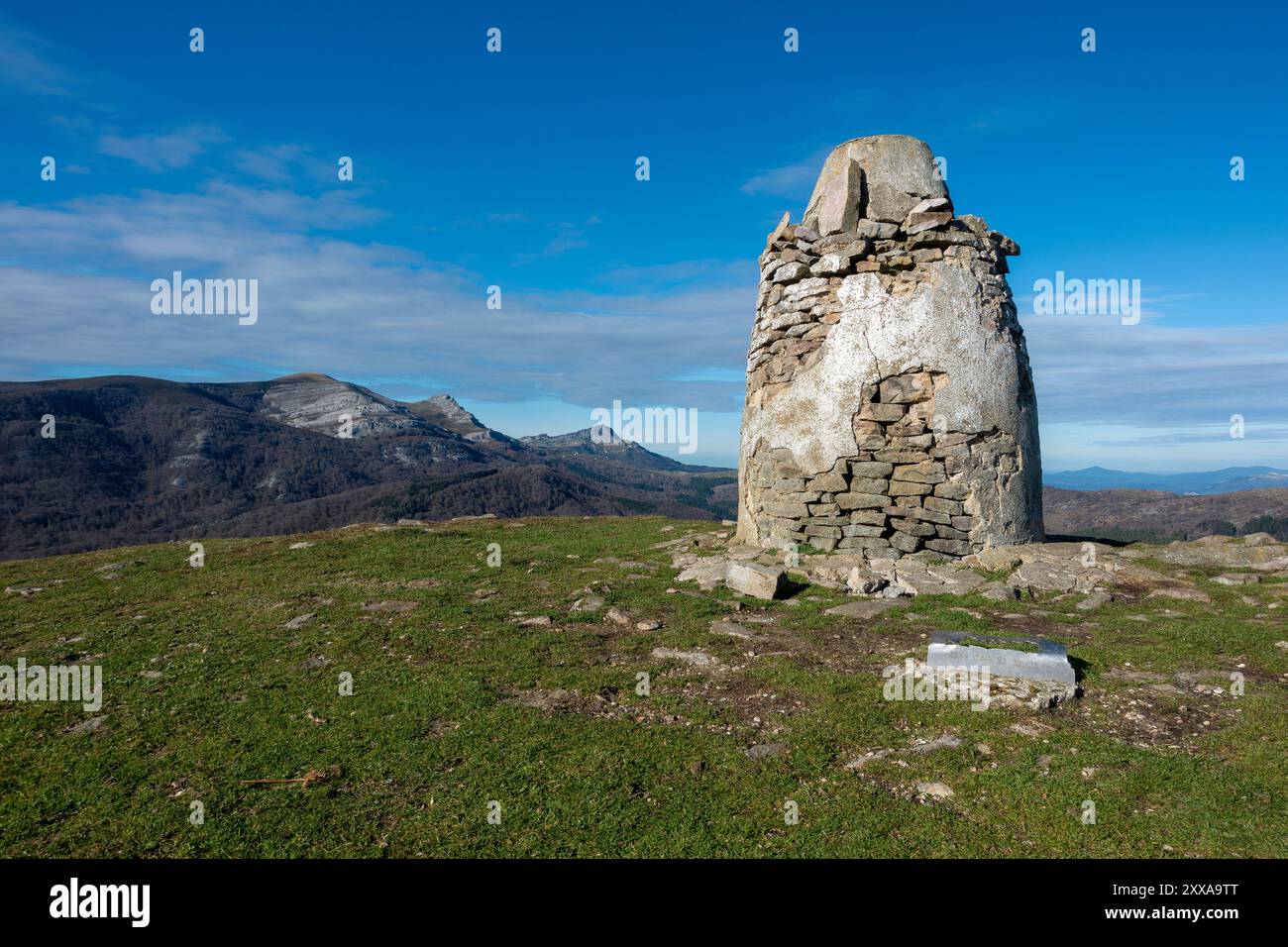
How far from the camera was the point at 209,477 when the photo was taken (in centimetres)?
14612

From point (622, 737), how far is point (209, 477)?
168100 millimetres

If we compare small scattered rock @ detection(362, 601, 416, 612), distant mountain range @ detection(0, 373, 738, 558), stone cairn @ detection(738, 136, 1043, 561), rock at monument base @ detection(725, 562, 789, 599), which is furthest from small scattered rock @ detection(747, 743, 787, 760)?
distant mountain range @ detection(0, 373, 738, 558)

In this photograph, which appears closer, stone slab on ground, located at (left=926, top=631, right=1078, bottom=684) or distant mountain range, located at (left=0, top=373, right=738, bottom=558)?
stone slab on ground, located at (left=926, top=631, right=1078, bottom=684)

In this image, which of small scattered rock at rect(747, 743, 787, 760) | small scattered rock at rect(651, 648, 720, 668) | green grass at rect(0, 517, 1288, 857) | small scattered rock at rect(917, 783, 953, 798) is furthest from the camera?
small scattered rock at rect(651, 648, 720, 668)

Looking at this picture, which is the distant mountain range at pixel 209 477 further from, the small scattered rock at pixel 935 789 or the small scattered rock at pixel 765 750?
the small scattered rock at pixel 935 789

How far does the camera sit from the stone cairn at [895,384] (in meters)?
11.9

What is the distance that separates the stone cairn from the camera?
11898mm

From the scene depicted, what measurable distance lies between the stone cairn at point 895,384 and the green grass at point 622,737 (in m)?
2.46

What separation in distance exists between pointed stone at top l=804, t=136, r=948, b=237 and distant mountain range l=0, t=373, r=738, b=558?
76503 millimetres

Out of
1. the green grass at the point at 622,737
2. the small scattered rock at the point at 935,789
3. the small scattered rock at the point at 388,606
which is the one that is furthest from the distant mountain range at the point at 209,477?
the small scattered rock at the point at 935,789

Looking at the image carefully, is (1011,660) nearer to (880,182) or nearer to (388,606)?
(388,606)

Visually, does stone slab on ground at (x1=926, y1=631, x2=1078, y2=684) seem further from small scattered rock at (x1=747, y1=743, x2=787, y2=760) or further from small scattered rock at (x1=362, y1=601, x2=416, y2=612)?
small scattered rock at (x1=362, y1=601, x2=416, y2=612)

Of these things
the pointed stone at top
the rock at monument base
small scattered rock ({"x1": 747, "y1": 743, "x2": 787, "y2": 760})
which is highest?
the pointed stone at top
